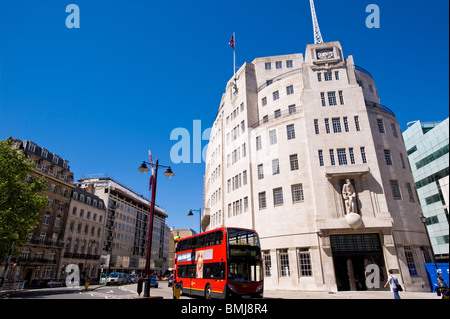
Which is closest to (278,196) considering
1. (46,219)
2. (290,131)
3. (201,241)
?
(290,131)

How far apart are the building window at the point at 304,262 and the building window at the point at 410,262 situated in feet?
30.7

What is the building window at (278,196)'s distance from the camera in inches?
1228

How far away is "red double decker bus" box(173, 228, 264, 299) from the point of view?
16.5 meters

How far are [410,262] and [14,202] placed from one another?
134 ft

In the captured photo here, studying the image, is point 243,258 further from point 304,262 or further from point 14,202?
point 14,202

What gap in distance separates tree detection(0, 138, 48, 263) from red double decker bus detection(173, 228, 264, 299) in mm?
19688

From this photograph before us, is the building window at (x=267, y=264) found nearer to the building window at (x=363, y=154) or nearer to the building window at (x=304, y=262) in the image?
the building window at (x=304, y=262)

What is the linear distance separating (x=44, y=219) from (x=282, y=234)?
45934 mm

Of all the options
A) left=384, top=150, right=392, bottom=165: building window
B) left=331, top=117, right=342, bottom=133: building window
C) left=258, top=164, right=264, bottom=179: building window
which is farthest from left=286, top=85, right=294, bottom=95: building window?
left=384, top=150, right=392, bottom=165: building window

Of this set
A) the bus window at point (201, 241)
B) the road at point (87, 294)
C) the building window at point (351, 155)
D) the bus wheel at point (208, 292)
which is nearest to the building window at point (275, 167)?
the building window at point (351, 155)
